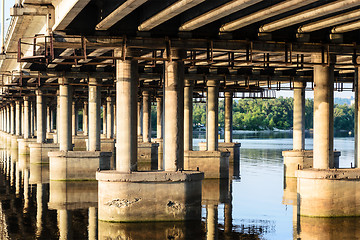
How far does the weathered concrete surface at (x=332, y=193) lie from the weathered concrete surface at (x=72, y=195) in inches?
441

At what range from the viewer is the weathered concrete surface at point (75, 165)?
4353 cm

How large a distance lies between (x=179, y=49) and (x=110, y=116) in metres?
53.5

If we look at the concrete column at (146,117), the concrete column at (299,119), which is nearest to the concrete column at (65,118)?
the concrete column at (299,119)

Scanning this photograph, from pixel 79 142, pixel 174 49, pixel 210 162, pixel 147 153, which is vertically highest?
pixel 174 49

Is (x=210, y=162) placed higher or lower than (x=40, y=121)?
lower

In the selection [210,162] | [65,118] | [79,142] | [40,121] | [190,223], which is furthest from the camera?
[79,142]

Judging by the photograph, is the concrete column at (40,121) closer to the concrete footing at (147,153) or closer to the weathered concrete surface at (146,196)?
the concrete footing at (147,153)

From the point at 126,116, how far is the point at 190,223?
6.04m

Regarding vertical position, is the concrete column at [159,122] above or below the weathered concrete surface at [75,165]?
above

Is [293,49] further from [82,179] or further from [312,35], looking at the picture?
[82,179]

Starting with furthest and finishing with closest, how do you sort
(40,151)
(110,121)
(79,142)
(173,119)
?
1. (79,142)
2. (110,121)
3. (40,151)
4. (173,119)

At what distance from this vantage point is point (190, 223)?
27.1 meters

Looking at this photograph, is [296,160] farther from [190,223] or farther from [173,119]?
[190,223]

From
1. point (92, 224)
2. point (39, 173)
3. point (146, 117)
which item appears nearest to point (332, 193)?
point (92, 224)
